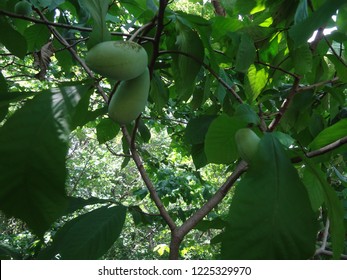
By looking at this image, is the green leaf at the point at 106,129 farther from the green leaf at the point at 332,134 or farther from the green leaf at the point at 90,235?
the green leaf at the point at 332,134

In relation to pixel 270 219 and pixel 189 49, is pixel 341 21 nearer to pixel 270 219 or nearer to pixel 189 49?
pixel 189 49

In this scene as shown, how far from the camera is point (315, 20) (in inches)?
21.0

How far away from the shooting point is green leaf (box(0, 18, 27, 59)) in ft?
3.02

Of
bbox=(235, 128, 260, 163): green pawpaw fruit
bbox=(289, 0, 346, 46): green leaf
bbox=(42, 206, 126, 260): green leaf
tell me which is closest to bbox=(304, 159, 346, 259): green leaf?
bbox=(235, 128, 260, 163): green pawpaw fruit

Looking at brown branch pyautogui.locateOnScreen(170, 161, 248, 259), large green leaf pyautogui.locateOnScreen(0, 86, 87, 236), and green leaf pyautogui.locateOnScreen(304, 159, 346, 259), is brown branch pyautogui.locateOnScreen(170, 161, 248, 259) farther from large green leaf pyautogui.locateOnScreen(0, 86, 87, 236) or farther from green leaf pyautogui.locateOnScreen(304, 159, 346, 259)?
large green leaf pyautogui.locateOnScreen(0, 86, 87, 236)

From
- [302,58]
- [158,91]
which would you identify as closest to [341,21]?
[302,58]

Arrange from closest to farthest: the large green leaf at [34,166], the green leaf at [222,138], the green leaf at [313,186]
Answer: the large green leaf at [34,166] → the green leaf at [222,138] → the green leaf at [313,186]

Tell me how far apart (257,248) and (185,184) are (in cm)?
306

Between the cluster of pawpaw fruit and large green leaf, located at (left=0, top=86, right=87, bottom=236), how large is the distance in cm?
12

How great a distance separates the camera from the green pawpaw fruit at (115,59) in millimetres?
546

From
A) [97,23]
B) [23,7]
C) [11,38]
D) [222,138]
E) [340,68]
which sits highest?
[23,7]

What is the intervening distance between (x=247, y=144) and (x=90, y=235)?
432mm

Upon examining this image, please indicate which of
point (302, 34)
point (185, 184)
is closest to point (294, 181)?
point (302, 34)

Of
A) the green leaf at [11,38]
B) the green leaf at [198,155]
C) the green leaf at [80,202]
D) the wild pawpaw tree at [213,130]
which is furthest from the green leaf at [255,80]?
the green leaf at [11,38]
